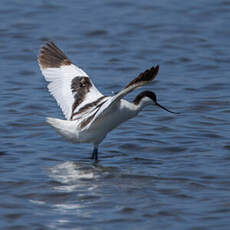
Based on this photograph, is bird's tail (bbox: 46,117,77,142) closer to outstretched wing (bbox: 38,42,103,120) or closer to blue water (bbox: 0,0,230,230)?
blue water (bbox: 0,0,230,230)

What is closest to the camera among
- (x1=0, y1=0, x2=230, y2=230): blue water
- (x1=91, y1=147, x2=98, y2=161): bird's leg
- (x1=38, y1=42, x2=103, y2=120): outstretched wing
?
(x1=0, y1=0, x2=230, y2=230): blue water

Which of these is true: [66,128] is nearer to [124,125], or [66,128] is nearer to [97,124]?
[97,124]

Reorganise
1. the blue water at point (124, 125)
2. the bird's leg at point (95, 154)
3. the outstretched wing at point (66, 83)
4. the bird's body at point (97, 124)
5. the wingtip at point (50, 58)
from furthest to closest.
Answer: the wingtip at point (50, 58) < the outstretched wing at point (66, 83) < the bird's leg at point (95, 154) < the bird's body at point (97, 124) < the blue water at point (124, 125)

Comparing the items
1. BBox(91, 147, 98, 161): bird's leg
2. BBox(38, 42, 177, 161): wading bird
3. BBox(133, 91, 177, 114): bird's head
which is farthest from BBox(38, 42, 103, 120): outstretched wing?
BBox(133, 91, 177, 114): bird's head

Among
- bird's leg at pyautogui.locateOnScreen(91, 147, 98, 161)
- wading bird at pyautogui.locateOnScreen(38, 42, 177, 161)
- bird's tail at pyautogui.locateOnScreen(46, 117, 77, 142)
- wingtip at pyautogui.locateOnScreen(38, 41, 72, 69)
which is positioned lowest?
bird's leg at pyautogui.locateOnScreen(91, 147, 98, 161)

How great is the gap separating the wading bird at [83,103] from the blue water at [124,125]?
0.46 metres

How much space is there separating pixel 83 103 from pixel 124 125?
61.1 inches

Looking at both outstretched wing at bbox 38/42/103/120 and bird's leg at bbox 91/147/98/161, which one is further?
outstretched wing at bbox 38/42/103/120

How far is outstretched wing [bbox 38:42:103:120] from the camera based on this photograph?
927 cm

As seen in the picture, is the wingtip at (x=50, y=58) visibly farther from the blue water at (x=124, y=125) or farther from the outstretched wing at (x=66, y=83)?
the blue water at (x=124, y=125)

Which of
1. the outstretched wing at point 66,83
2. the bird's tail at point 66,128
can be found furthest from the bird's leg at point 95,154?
the outstretched wing at point 66,83

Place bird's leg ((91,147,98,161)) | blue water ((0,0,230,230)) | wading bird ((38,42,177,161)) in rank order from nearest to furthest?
1. blue water ((0,0,230,230))
2. wading bird ((38,42,177,161))
3. bird's leg ((91,147,98,161))

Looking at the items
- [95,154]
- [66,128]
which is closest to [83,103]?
[95,154]

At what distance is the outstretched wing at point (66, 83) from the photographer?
9.27 m
